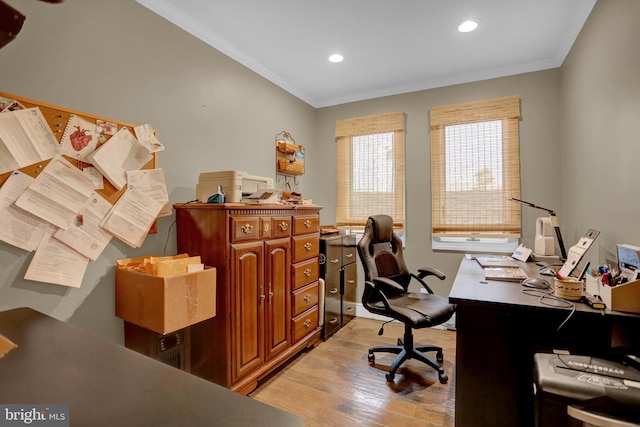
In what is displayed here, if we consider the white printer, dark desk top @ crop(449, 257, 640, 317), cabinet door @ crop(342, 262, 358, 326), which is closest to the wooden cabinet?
the white printer

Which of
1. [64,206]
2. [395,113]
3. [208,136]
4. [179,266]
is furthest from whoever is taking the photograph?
[395,113]

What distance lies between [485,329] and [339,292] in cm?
190

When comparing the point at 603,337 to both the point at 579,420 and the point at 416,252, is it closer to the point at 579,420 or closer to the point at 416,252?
the point at 579,420

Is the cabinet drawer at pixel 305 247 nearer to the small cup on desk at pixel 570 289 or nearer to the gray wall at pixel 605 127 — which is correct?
the small cup on desk at pixel 570 289

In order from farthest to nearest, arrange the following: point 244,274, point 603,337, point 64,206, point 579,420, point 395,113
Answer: point 395,113 < point 244,274 < point 64,206 < point 603,337 < point 579,420

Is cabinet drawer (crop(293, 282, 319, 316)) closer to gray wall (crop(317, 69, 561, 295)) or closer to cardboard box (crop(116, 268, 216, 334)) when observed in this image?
cardboard box (crop(116, 268, 216, 334))

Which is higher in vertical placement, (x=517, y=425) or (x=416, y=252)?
(x=416, y=252)

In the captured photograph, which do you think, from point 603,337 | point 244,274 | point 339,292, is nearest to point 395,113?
point 339,292

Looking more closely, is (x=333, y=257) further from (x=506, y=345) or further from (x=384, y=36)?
(x=384, y=36)

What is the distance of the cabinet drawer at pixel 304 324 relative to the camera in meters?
2.57

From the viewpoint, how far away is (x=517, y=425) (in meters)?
1.46

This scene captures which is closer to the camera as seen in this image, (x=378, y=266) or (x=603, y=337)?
(x=603, y=337)

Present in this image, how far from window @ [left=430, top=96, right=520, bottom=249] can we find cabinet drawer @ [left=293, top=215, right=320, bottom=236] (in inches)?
54.8

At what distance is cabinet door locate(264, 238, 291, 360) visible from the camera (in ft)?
7.52
